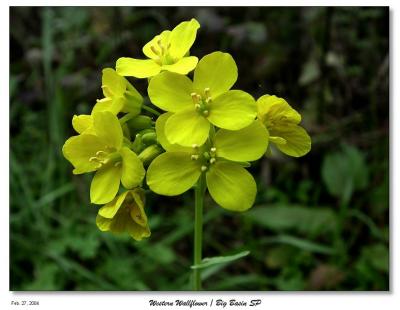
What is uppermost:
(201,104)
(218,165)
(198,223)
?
(201,104)

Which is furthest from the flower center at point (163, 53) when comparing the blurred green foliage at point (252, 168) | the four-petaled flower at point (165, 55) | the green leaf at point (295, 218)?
the green leaf at point (295, 218)

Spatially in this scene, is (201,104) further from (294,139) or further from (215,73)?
(294,139)

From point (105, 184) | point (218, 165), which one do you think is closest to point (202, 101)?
point (218, 165)

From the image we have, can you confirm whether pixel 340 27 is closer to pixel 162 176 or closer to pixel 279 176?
pixel 279 176

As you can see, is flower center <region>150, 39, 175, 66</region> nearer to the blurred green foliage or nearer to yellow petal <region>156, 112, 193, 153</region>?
yellow petal <region>156, 112, 193, 153</region>
